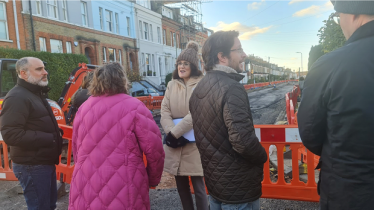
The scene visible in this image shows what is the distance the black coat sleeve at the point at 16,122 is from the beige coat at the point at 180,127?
1334 mm

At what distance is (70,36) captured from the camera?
21.7 m

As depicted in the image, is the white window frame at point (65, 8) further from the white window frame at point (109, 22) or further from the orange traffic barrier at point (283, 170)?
the orange traffic barrier at point (283, 170)

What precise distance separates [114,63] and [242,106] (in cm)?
108

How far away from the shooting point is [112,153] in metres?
1.97

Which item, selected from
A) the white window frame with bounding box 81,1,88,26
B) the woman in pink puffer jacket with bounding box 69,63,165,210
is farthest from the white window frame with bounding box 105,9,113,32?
the woman in pink puffer jacket with bounding box 69,63,165,210

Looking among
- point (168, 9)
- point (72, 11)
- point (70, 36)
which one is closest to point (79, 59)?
point (70, 36)

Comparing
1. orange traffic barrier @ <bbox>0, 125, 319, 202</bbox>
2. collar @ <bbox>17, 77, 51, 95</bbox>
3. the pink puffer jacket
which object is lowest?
orange traffic barrier @ <bbox>0, 125, 319, 202</bbox>

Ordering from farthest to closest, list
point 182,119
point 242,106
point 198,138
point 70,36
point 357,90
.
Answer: point 70,36, point 182,119, point 198,138, point 242,106, point 357,90

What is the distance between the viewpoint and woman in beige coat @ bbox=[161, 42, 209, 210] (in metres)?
2.85

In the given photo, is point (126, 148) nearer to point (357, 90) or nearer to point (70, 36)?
point (357, 90)

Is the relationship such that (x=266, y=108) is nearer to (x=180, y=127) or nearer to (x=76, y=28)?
(x=180, y=127)

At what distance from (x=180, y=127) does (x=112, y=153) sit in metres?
0.97

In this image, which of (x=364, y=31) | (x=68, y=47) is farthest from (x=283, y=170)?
(x=68, y=47)

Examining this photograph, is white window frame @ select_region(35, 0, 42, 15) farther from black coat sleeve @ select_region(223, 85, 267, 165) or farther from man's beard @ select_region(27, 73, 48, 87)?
black coat sleeve @ select_region(223, 85, 267, 165)
